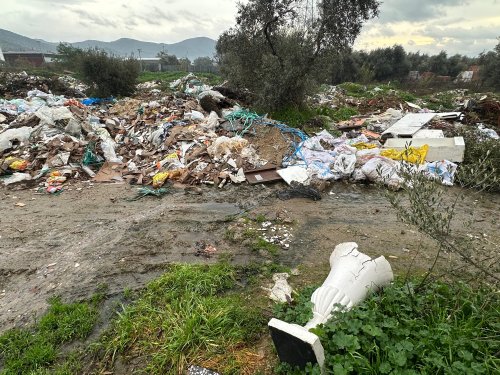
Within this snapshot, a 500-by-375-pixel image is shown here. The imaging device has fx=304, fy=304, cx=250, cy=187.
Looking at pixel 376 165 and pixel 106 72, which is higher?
pixel 106 72

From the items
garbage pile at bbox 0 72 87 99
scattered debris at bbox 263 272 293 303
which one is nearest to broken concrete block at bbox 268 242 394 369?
scattered debris at bbox 263 272 293 303

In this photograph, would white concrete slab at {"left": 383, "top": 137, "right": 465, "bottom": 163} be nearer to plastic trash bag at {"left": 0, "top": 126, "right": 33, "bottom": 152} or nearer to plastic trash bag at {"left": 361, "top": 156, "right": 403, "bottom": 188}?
plastic trash bag at {"left": 361, "top": 156, "right": 403, "bottom": 188}

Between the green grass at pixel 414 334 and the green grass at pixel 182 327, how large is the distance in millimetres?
384

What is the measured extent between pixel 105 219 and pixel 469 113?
10624 mm

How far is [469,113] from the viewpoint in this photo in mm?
9461

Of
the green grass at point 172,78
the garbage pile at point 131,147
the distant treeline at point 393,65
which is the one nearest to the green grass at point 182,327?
the garbage pile at point 131,147

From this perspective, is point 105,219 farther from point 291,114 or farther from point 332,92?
point 332,92

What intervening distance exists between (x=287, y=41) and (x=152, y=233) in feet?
26.3

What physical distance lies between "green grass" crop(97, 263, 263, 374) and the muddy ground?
0.48m

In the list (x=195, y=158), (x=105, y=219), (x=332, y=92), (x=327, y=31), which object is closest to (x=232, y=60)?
(x=327, y=31)

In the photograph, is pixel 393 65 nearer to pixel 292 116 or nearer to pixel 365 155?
pixel 292 116

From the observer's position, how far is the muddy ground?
316cm

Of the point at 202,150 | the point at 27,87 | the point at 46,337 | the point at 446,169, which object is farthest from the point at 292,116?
the point at 27,87

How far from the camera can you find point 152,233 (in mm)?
4051
